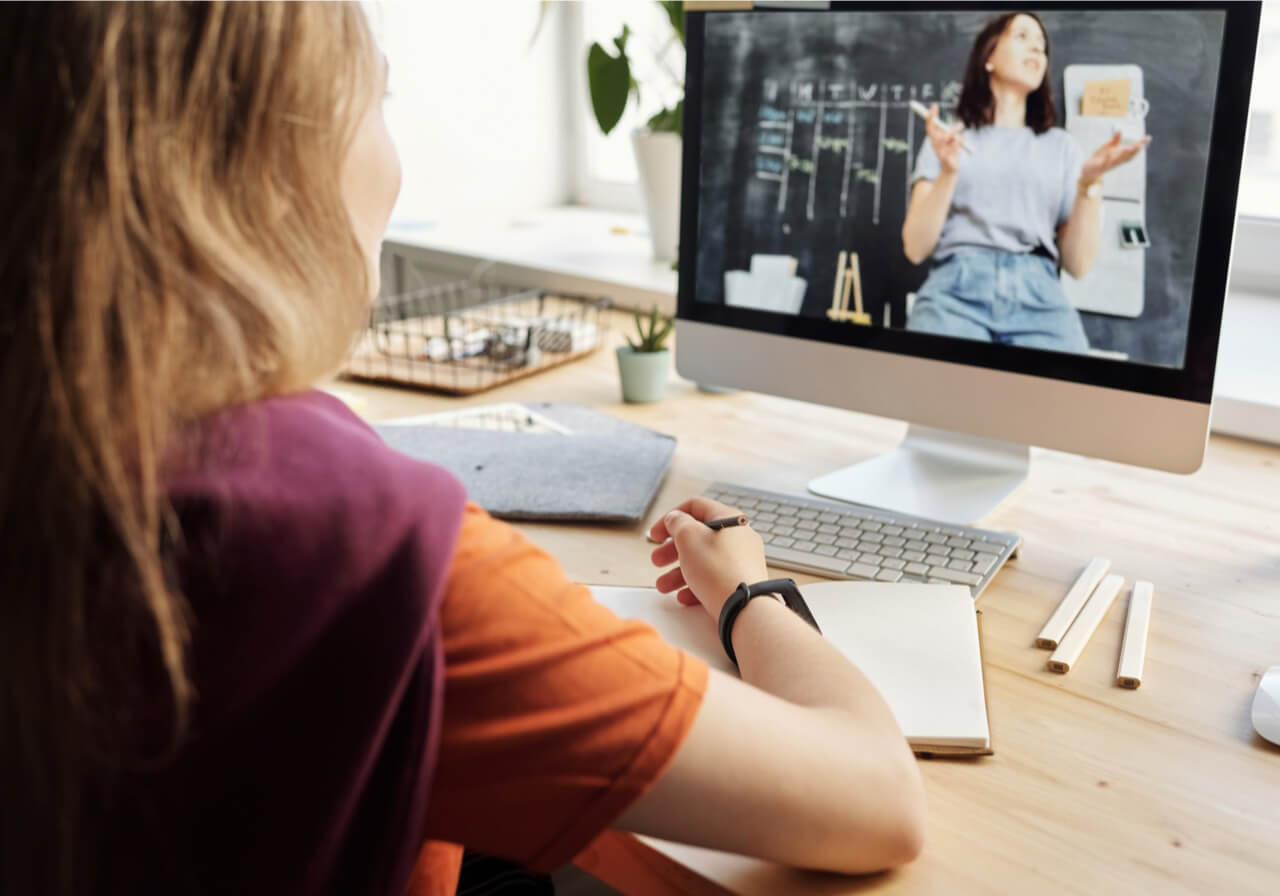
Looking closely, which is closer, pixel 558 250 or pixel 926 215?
pixel 926 215

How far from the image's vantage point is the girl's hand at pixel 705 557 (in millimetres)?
845

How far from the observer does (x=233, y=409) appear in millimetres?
501

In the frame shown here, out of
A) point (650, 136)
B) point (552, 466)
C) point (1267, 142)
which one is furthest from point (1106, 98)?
point (650, 136)

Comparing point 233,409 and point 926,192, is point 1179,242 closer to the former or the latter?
point 926,192

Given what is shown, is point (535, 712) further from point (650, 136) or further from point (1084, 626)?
point (650, 136)

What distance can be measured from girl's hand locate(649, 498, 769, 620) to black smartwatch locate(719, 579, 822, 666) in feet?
0.11

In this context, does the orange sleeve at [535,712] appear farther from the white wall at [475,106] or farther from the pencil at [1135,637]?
the white wall at [475,106]

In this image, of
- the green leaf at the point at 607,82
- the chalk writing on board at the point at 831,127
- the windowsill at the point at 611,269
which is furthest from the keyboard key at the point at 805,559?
the green leaf at the point at 607,82

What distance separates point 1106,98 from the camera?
0.98m

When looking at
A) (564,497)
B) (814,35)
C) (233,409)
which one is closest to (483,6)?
(814,35)

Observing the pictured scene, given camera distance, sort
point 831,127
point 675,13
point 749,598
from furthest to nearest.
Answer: point 675,13 → point 831,127 → point 749,598

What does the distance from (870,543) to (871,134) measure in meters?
0.40

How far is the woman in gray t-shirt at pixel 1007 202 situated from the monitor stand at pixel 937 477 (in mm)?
167

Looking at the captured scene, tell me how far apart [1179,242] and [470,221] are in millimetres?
1979
